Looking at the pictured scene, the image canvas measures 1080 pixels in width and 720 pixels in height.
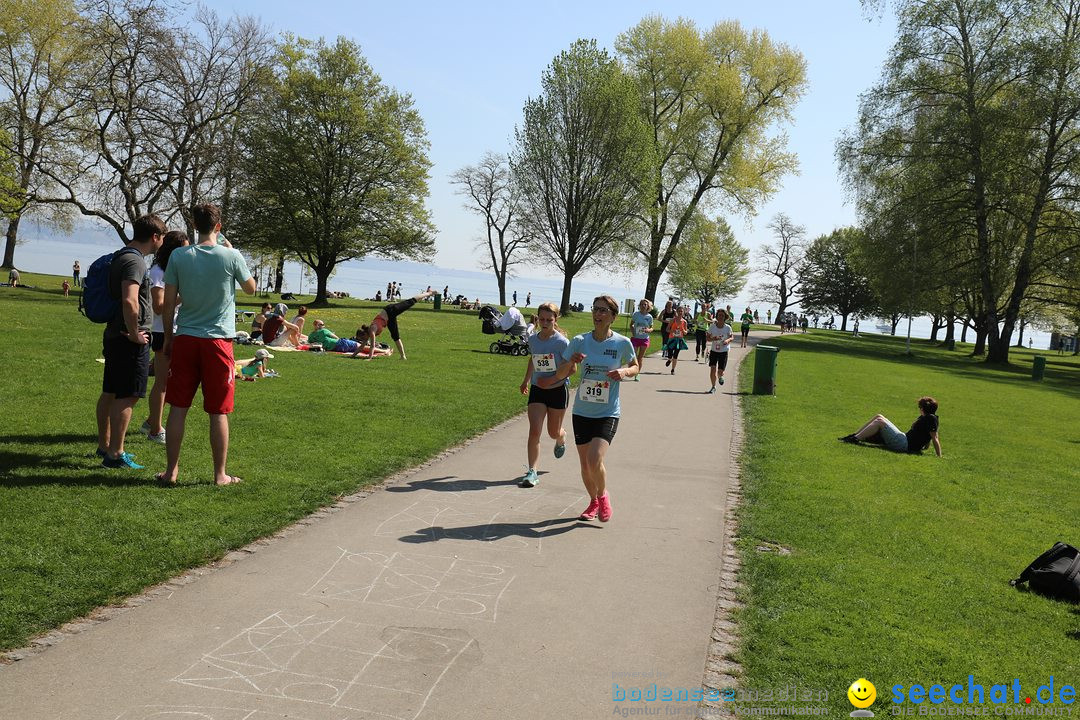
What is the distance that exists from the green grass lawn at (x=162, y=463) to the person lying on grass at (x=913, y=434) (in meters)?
5.76

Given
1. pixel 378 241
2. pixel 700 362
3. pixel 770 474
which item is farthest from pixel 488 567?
pixel 378 241

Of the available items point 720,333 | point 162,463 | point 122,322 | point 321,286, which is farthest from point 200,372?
point 321,286

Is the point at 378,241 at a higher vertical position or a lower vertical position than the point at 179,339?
higher

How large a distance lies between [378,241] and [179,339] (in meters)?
40.4

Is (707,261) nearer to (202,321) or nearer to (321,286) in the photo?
(321,286)

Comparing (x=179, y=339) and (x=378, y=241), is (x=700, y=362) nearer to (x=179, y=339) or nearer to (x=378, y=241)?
(x=179, y=339)

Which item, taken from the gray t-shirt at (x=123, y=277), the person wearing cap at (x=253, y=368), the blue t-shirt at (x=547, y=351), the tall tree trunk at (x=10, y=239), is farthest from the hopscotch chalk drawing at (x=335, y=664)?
the tall tree trunk at (x=10, y=239)

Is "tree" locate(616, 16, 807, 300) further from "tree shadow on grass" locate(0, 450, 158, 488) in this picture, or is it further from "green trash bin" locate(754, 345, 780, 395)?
"tree shadow on grass" locate(0, 450, 158, 488)

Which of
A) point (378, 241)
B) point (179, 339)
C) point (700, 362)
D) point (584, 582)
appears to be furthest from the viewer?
point (378, 241)

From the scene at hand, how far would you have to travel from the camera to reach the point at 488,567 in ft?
18.3

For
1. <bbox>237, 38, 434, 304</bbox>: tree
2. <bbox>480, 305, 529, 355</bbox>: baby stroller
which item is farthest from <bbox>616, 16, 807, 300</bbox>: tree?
<bbox>480, 305, 529, 355</bbox>: baby stroller

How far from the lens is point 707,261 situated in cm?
6178

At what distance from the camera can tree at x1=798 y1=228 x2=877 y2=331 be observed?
93.2 meters

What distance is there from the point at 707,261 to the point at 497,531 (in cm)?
5774
